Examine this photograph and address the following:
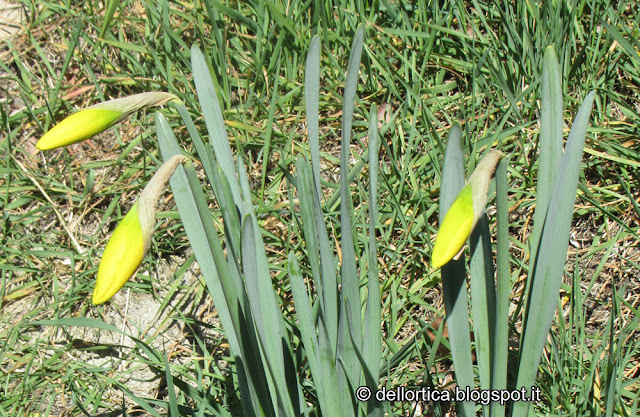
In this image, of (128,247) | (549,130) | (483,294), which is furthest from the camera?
(483,294)

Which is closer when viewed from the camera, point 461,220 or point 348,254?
point 461,220

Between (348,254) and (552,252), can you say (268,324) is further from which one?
(552,252)

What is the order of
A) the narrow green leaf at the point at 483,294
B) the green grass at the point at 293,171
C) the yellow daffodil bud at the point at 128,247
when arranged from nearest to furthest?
the yellow daffodil bud at the point at 128,247 < the narrow green leaf at the point at 483,294 < the green grass at the point at 293,171

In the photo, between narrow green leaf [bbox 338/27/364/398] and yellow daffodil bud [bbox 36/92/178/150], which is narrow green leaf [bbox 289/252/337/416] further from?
yellow daffodil bud [bbox 36/92/178/150]

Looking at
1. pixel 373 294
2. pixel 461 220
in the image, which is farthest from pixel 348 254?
pixel 461 220

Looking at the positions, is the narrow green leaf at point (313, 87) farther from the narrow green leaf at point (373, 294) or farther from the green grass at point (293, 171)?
the green grass at point (293, 171)

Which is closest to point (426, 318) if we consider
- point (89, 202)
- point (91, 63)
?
point (89, 202)

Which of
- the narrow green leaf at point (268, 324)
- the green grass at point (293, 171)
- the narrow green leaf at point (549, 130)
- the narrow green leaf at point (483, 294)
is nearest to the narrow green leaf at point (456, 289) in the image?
the narrow green leaf at point (483, 294)
